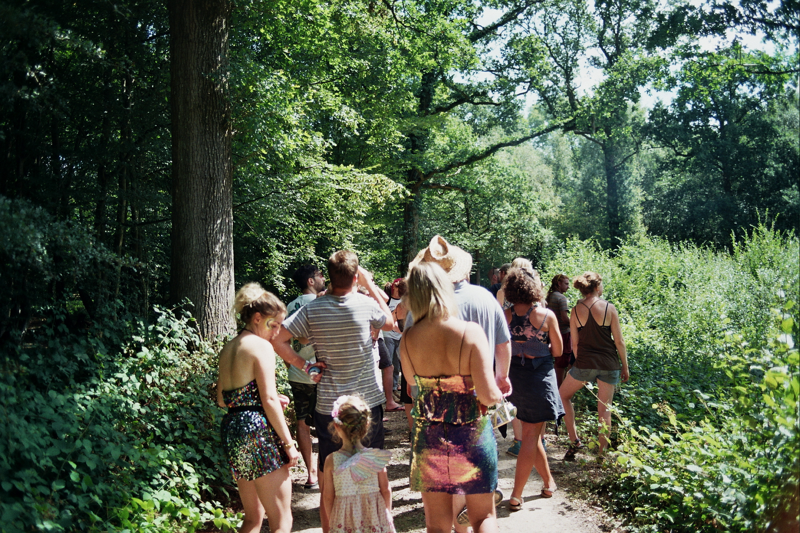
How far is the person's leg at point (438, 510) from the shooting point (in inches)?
135

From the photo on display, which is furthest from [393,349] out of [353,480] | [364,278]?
[353,480]

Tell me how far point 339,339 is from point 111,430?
5.78 ft

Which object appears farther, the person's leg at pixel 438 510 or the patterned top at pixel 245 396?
the patterned top at pixel 245 396

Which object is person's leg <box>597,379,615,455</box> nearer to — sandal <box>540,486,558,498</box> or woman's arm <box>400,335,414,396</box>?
sandal <box>540,486,558,498</box>

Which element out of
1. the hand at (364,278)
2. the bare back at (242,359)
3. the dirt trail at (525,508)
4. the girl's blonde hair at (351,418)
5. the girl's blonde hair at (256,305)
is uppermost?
the hand at (364,278)

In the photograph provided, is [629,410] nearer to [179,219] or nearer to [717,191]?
[179,219]

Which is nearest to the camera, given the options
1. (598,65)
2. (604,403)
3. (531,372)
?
(531,372)

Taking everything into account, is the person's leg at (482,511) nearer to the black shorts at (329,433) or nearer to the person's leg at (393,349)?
the black shorts at (329,433)

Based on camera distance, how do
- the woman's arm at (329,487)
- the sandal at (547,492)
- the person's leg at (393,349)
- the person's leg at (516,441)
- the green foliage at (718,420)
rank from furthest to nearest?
1. the person's leg at (393,349)
2. the person's leg at (516,441)
3. the sandal at (547,492)
4. the woman's arm at (329,487)
5. the green foliage at (718,420)

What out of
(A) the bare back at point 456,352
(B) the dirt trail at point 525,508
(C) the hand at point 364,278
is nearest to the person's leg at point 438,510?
(A) the bare back at point 456,352

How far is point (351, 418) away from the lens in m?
3.59

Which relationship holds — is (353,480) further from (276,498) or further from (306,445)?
(306,445)

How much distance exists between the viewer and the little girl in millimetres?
3525

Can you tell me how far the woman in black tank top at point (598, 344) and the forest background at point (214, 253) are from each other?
0.48m
